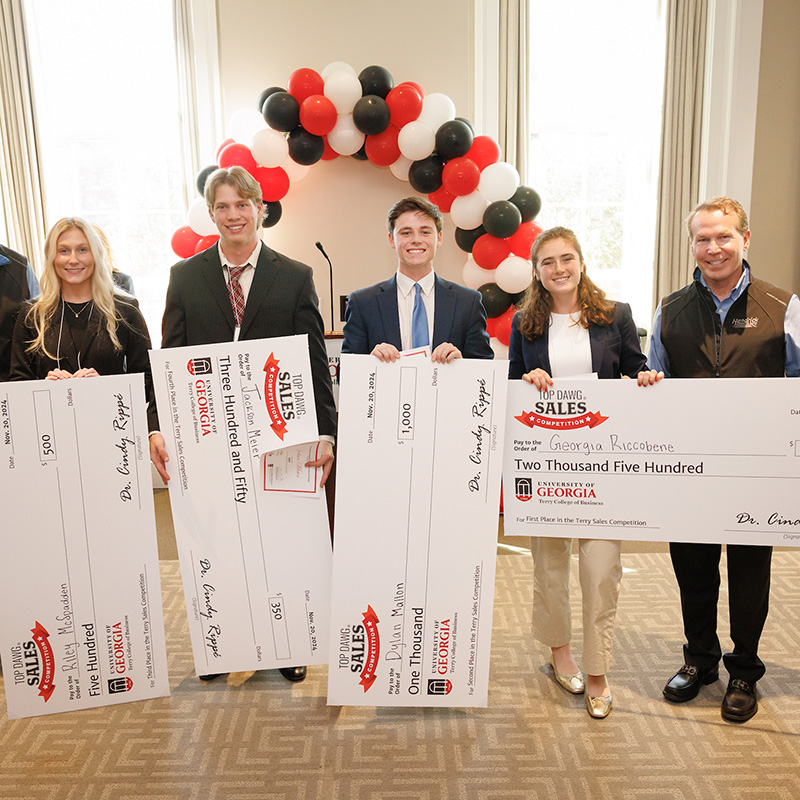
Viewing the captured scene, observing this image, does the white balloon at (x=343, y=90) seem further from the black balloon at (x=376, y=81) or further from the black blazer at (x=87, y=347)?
the black blazer at (x=87, y=347)

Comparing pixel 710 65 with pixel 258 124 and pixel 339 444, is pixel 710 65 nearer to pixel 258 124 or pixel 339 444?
pixel 258 124

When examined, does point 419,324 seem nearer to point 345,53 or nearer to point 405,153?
point 405,153

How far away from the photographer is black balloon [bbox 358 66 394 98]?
388 cm

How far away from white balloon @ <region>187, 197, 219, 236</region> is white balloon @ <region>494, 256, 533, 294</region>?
166 cm

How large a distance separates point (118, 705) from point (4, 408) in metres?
1.08

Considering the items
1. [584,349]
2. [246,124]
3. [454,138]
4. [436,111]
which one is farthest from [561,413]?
[246,124]

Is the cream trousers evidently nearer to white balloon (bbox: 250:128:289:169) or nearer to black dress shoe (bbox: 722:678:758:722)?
black dress shoe (bbox: 722:678:758:722)

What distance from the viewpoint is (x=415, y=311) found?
2266 mm

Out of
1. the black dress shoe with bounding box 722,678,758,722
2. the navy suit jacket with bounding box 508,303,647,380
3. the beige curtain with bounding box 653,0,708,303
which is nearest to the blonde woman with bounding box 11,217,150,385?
the navy suit jacket with bounding box 508,303,647,380

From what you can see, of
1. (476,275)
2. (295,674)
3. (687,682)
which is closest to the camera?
(687,682)

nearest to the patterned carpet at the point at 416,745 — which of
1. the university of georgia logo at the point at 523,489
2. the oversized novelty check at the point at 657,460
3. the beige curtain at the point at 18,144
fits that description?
the oversized novelty check at the point at 657,460

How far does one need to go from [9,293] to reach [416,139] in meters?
2.25

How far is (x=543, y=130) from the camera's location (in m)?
4.76

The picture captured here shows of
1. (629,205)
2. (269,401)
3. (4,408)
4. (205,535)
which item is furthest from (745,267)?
(629,205)
